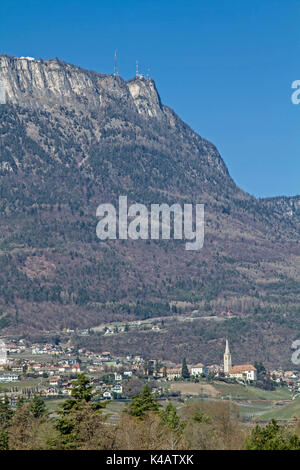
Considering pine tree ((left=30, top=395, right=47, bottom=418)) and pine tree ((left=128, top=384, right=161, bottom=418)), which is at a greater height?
pine tree ((left=128, top=384, right=161, bottom=418))

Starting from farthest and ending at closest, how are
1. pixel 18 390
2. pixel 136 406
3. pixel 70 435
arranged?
pixel 18 390
pixel 136 406
pixel 70 435

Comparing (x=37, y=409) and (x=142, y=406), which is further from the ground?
(x=142, y=406)

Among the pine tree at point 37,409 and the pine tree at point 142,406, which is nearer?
Result: the pine tree at point 142,406

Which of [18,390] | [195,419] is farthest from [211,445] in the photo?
[18,390]

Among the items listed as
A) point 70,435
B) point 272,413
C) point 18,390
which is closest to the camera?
point 70,435

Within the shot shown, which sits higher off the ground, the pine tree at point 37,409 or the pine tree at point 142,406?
the pine tree at point 142,406

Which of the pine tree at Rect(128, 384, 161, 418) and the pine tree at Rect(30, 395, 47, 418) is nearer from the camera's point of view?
the pine tree at Rect(128, 384, 161, 418)

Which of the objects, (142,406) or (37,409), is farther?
(37,409)

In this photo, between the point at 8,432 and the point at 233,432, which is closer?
the point at 8,432
